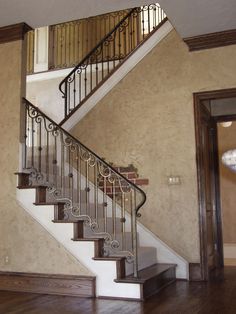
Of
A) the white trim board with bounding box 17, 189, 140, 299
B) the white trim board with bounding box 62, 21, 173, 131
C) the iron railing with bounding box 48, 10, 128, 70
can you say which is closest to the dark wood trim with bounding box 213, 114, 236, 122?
the white trim board with bounding box 62, 21, 173, 131

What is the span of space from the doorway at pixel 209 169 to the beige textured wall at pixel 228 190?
1984 mm

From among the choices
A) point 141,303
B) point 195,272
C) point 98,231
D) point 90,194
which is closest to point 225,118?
point 90,194

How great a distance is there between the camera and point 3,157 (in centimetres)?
486

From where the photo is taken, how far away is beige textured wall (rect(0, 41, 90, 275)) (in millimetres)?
4391

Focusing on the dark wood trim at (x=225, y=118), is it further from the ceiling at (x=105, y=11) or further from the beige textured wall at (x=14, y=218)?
the beige textured wall at (x=14, y=218)

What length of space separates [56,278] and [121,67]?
322 centimetres

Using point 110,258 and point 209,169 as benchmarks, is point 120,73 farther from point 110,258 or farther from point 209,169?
point 110,258

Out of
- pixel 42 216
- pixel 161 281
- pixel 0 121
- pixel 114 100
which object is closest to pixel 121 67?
pixel 114 100

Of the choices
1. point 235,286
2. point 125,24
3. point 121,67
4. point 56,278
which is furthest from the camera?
point 125,24

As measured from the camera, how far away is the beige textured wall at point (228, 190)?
8406 millimetres

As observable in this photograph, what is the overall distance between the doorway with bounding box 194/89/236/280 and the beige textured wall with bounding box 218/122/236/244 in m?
1.98

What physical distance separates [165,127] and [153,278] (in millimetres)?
2182

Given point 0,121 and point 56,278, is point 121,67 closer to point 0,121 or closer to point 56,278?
point 0,121

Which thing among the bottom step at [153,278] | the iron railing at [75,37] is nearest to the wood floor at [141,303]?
the bottom step at [153,278]
